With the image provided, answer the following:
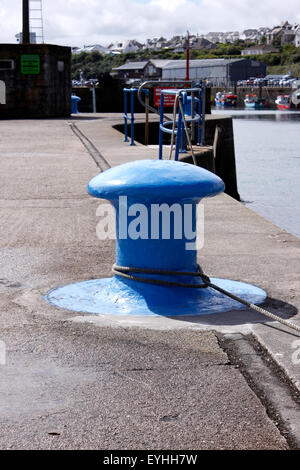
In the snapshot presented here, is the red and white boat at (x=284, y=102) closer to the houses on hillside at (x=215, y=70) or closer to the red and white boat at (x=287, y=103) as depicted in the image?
the red and white boat at (x=287, y=103)

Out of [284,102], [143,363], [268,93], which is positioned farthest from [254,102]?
[143,363]

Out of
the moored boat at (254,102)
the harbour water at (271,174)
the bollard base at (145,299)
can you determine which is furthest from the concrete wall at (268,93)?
the bollard base at (145,299)

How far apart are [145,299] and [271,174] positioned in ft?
88.1

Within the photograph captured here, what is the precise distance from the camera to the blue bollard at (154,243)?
4094 millimetres

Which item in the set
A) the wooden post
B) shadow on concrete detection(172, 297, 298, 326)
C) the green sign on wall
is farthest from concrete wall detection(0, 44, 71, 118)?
shadow on concrete detection(172, 297, 298, 326)

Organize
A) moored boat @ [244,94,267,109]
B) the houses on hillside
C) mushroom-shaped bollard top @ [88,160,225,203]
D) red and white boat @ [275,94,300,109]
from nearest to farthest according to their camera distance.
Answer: mushroom-shaped bollard top @ [88,160,225,203] → red and white boat @ [275,94,300,109] → moored boat @ [244,94,267,109] → the houses on hillside

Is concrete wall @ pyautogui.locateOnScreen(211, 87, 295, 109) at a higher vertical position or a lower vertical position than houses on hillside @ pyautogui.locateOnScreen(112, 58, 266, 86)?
lower

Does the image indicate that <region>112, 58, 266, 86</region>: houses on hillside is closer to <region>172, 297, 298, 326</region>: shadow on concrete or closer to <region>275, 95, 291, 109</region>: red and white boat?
<region>275, 95, 291, 109</region>: red and white boat

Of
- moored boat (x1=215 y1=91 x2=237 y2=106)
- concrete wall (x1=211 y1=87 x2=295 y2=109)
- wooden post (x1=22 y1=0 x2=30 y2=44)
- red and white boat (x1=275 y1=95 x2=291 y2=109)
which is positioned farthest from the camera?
concrete wall (x1=211 y1=87 x2=295 y2=109)

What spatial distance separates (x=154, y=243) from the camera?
13.8 feet

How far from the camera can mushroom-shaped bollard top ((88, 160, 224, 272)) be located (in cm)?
408

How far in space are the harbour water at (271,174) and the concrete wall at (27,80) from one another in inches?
310

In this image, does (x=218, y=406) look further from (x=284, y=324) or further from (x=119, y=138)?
(x=119, y=138)
